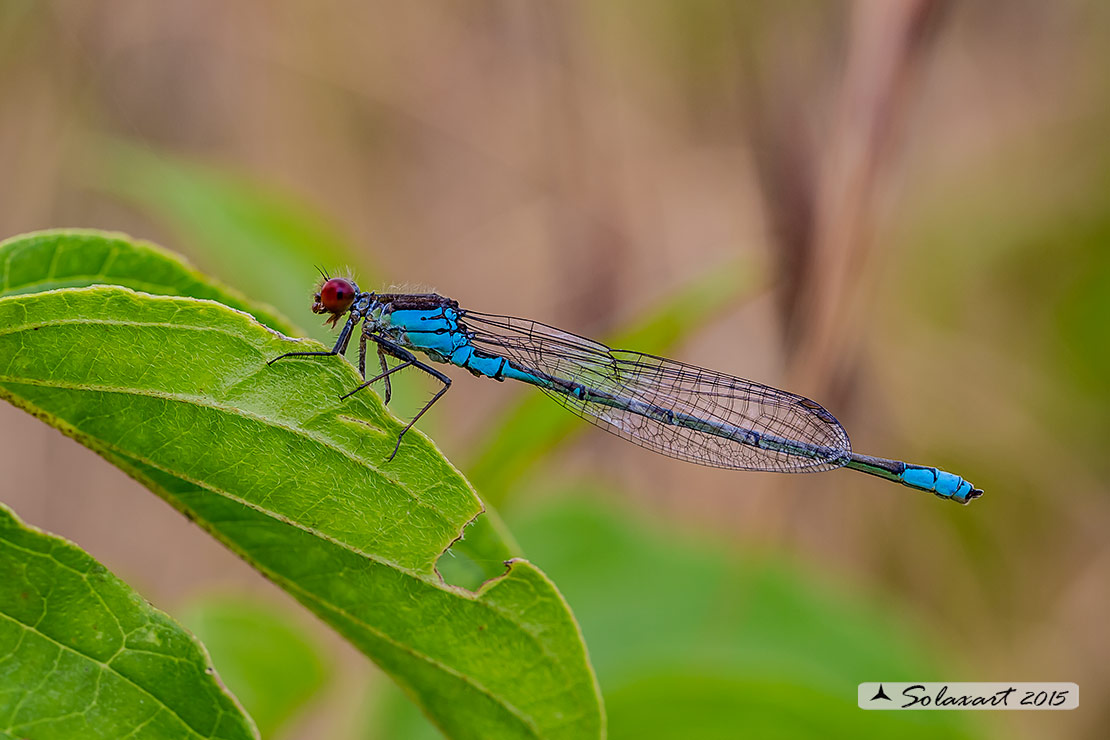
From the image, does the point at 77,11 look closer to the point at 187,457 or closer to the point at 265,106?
the point at 265,106

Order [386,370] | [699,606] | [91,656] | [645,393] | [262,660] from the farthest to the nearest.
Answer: [699,606]
[645,393]
[386,370]
[262,660]
[91,656]

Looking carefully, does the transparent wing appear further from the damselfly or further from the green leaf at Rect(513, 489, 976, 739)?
the green leaf at Rect(513, 489, 976, 739)

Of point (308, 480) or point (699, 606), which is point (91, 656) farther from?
point (699, 606)

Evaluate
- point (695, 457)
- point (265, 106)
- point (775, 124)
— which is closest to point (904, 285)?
point (775, 124)

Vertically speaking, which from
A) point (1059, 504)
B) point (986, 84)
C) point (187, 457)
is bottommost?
point (187, 457)

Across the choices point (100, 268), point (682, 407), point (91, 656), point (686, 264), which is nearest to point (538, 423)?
point (682, 407)

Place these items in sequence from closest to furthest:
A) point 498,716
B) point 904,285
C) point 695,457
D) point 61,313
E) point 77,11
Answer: point 61,313 < point 498,716 < point 695,457 < point 904,285 < point 77,11

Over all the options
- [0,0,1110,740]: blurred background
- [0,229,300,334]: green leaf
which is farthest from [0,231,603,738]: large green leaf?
[0,0,1110,740]: blurred background
